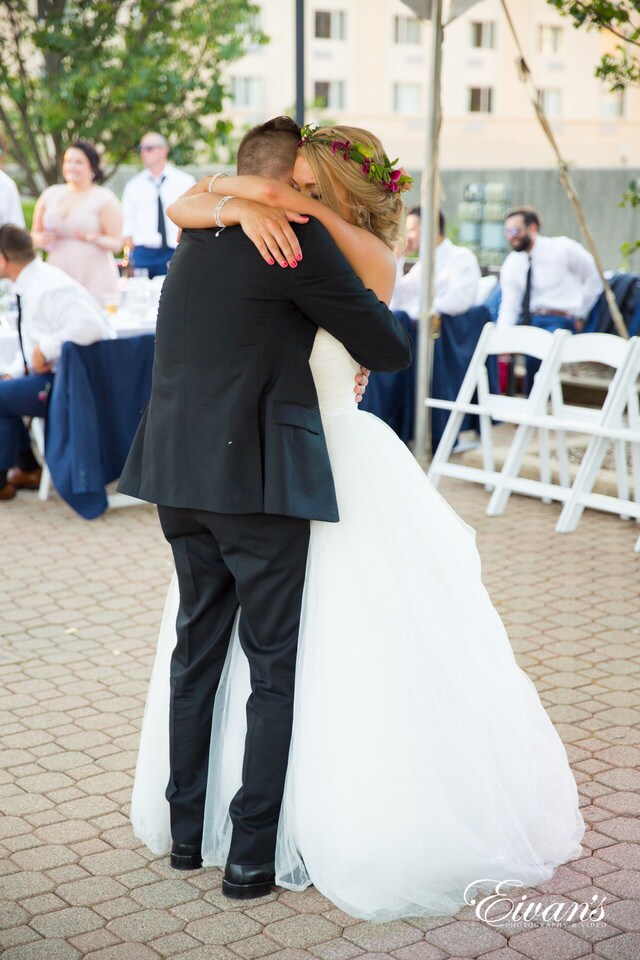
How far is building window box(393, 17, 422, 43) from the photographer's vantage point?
4606cm

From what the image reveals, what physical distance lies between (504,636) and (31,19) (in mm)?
12394

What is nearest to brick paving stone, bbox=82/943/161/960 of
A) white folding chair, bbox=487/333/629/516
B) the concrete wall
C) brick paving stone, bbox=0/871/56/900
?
brick paving stone, bbox=0/871/56/900

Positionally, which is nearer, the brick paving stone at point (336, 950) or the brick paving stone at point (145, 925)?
the brick paving stone at point (336, 950)

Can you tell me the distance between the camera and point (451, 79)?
46.3 meters

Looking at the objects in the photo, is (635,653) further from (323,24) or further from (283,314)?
(323,24)

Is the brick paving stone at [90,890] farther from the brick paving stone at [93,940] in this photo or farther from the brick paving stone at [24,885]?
the brick paving stone at [93,940]

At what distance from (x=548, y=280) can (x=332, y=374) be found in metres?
7.13

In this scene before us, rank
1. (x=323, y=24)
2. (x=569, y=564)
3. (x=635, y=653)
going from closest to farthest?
(x=635, y=653) < (x=569, y=564) < (x=323, y=24)

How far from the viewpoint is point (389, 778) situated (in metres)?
3.16

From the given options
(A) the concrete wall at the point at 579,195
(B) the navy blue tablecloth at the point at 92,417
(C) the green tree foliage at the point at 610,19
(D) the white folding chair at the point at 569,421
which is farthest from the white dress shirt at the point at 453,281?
(A) the concrete wall at the point at 579,195

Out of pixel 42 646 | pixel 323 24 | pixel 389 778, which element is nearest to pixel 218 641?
pixel 389 778

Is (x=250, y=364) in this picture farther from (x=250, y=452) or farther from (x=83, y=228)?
(x=83, y=228)

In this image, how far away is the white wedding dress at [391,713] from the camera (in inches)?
124

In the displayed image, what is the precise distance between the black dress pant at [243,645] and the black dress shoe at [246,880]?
0.06 feet
